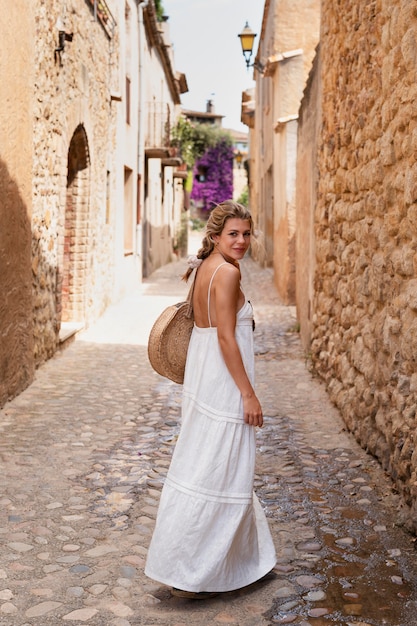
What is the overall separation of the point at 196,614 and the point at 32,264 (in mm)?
5037

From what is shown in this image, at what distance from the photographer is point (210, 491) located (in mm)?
3062

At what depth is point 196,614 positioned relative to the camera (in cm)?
302

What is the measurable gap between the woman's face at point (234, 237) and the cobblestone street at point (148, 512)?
1.38m

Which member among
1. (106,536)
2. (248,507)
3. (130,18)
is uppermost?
(130,18)

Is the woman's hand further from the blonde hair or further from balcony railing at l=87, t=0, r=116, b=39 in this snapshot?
balcony railing at l=87, t=0, r=116, b=39

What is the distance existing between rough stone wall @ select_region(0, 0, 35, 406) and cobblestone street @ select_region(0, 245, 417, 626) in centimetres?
35

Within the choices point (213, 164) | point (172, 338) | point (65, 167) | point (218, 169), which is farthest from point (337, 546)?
point (213, 164)

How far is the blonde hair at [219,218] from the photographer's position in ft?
10.4

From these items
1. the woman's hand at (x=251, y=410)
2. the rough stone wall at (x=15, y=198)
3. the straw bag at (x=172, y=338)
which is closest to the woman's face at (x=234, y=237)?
the straw bag at (x=172, y=338)

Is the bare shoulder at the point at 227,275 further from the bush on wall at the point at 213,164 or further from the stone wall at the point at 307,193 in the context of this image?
the bush on wall at the point at 213,164

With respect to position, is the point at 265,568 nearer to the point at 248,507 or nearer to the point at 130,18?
the point at 248,507

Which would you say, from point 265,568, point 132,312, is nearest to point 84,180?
point 132,312

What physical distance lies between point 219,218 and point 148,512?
1.76m

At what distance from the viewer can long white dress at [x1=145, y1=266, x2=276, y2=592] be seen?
305 cm
